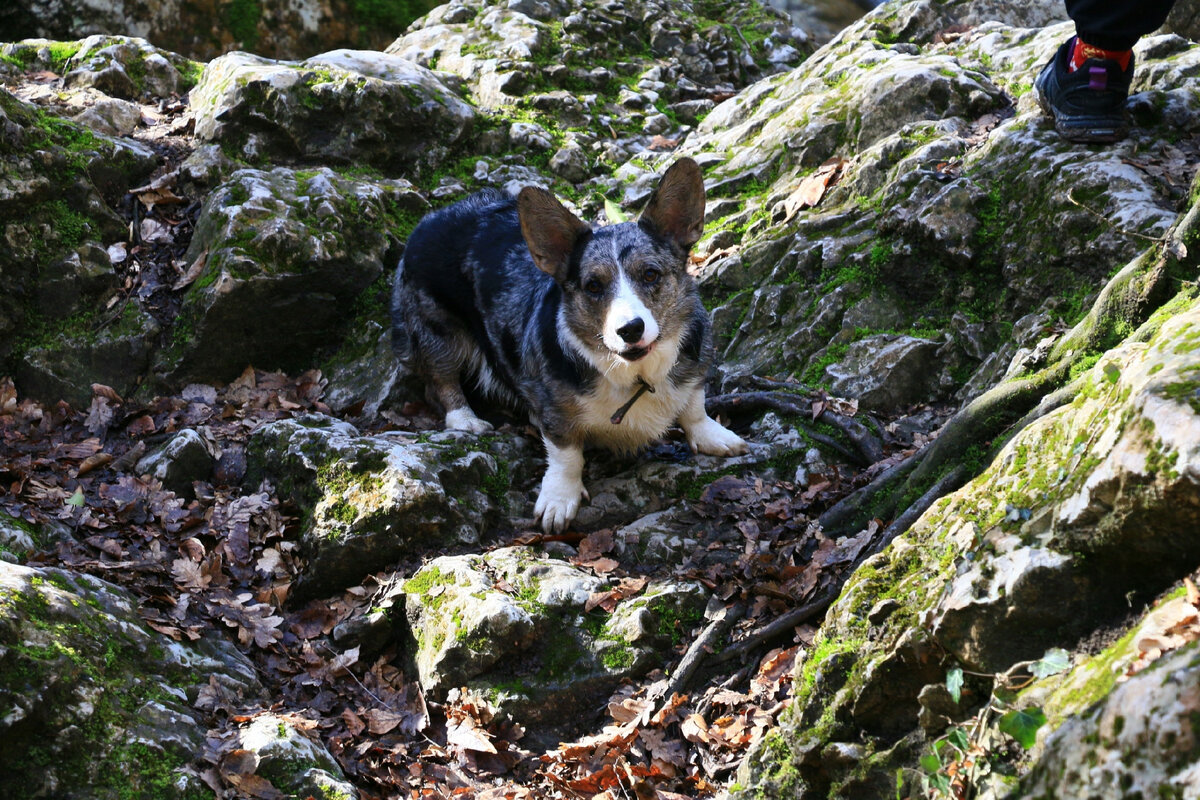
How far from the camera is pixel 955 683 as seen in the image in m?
2.30

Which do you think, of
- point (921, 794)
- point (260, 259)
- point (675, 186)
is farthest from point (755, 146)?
point (921, 794)

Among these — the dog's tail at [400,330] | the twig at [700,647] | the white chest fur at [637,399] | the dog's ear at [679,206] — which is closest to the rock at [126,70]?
the dog's tail at [400,330]

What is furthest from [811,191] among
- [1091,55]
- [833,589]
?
[833,589]

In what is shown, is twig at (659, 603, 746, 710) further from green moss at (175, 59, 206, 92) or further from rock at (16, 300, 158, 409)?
green moss at (175, 59, 206, 92)

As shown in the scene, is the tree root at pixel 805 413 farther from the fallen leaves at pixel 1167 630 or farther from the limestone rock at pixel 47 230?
the limestone rock at pixel 47 230

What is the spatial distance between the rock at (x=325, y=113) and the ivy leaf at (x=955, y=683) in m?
6.54

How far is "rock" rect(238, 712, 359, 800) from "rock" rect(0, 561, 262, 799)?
0.20 meters

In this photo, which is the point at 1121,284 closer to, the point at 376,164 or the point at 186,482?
the point at 186,482

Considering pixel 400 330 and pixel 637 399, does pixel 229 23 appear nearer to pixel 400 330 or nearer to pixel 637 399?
pixel 400 330

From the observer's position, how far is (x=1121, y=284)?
10.9ft

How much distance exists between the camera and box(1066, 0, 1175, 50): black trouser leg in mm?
4469

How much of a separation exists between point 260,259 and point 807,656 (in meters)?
4.68

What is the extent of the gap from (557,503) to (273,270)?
9.26ft

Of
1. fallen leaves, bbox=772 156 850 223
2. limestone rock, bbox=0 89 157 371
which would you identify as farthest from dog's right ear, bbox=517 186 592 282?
limestone rock, bbox=0 89 157 371
